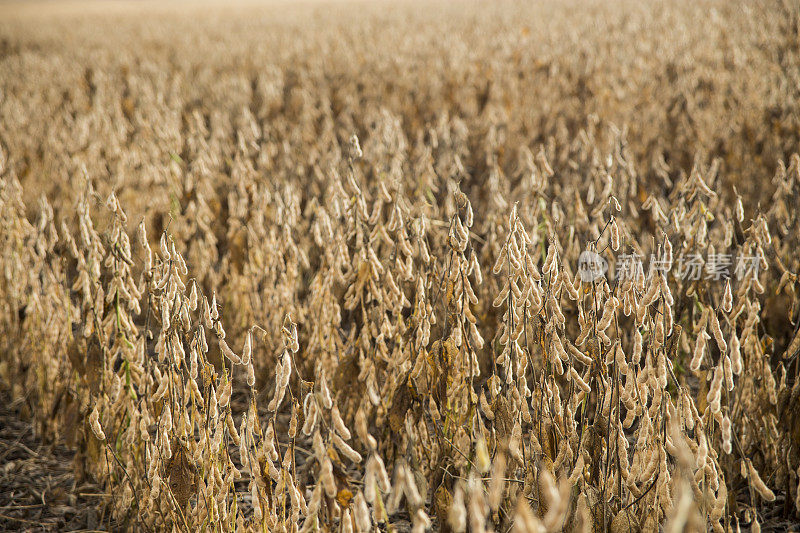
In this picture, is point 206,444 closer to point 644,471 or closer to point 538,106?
point 644,471

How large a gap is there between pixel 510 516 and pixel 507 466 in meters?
0.10

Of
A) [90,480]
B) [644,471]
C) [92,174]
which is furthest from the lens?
[92,174]

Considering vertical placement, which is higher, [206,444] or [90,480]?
[206,444]

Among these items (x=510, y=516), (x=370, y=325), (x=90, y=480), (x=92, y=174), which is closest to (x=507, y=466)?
(x=510, y=516)

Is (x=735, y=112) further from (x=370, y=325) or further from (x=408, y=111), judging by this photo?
(x=370, y=325)

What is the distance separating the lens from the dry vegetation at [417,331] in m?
1.24

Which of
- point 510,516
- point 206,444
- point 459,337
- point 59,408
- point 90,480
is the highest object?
point 459,337

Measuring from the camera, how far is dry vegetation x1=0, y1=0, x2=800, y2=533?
1.24 m

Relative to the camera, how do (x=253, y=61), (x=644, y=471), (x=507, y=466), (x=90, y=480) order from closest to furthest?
(x=644, y=471) → (x=507, y=466) → (x=90, y=480) → (x=253, y=61)

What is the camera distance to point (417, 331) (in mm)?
1478

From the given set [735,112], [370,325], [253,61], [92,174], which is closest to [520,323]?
[370,325]

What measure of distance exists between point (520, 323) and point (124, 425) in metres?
1.10

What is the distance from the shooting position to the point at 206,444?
1309 mm

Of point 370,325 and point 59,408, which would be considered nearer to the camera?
point 370,325
